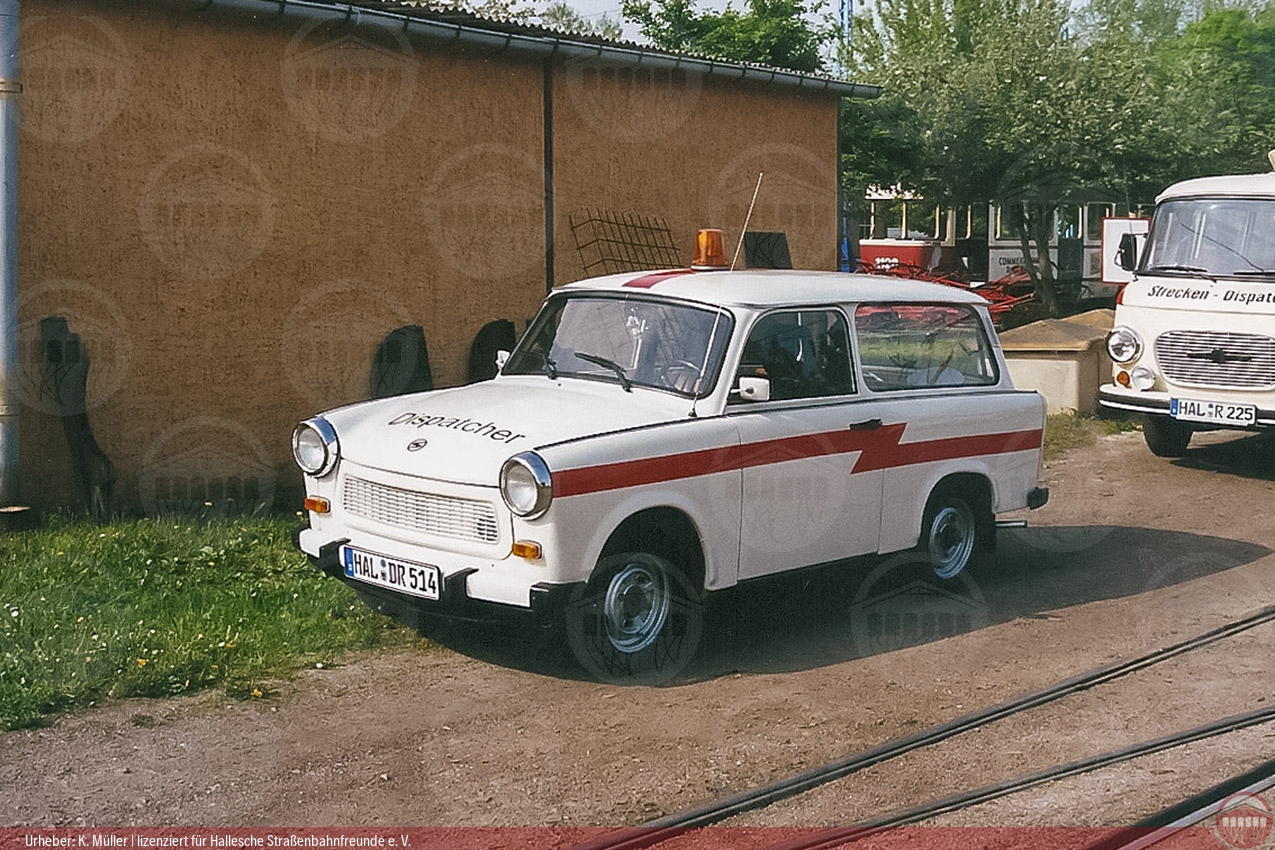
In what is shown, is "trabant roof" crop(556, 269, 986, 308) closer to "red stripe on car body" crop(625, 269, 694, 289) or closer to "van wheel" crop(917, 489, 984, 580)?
"red stripe on car body" crop(625, 269, 694, 289)

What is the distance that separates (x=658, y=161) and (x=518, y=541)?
9072 millimetres

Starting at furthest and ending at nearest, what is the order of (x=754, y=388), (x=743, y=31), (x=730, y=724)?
(x=743, y=31), (x=754, y=388), (x=730, y=724)

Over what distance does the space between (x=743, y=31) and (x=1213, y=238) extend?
77.1ft

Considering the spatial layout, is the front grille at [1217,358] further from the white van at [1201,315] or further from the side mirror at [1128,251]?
the side mirror at [1128,251]

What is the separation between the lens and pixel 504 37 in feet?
40.3

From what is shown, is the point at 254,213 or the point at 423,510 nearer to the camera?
→ the point at 423,510

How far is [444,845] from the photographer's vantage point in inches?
174

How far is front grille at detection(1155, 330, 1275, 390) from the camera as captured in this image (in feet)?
37.1

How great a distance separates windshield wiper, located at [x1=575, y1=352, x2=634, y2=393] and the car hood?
0.04m

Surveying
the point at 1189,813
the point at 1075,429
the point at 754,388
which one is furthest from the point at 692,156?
the point at 1189,813

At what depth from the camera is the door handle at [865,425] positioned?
7008mm

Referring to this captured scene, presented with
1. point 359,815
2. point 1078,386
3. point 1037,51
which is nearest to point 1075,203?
point 1037,51

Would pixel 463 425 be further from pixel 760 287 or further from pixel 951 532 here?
pixel 951 532

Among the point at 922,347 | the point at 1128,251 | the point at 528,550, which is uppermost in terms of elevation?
the point at 1128,251
